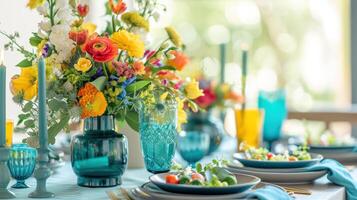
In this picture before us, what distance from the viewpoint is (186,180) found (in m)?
1.35

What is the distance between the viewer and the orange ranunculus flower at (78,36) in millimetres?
1521

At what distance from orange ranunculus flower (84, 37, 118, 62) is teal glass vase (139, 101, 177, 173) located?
173 millimetres

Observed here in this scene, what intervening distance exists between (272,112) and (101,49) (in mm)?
1037

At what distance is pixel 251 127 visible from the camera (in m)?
2.21

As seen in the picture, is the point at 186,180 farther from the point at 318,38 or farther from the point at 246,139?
the point at 318,38

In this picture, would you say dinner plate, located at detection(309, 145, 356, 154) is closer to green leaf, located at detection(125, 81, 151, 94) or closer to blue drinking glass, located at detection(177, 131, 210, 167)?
blue drinking glass, located at detection(177, 131, 210, 167)

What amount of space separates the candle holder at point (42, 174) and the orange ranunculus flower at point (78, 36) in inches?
10.8

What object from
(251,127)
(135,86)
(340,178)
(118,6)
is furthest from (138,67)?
(251,127)

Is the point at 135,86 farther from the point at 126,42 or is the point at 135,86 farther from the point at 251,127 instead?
the point at 251,127

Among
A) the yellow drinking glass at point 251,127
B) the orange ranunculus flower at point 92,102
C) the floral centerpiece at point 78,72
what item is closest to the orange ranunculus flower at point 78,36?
the floral centerpiece at point 78,72

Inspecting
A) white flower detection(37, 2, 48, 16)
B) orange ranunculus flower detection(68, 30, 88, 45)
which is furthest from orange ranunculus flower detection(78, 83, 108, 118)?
white flower detection(37, 2, 48, 16)

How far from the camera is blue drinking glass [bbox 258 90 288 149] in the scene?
7.65ft

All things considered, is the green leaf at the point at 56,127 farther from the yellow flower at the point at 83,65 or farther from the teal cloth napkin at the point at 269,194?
the teal cloth napkin at the point at 269,194

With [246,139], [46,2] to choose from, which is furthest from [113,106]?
[246,139]
